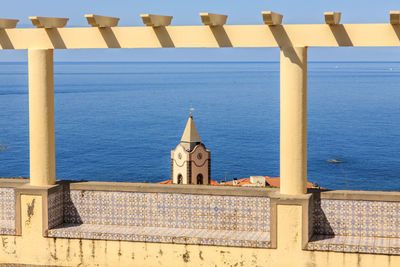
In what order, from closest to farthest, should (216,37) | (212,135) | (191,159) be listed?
(216,37)
(191,159)
(212,135)

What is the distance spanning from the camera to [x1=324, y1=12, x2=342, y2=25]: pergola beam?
8.37 metres

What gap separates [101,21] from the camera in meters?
9.34

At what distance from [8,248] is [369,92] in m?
146

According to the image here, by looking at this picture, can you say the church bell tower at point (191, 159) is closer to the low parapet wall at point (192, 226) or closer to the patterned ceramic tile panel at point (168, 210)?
the patterned ceramic tile panel at point (168, 210)

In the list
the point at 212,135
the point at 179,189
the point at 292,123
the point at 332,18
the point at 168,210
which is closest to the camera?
the point at 332,18

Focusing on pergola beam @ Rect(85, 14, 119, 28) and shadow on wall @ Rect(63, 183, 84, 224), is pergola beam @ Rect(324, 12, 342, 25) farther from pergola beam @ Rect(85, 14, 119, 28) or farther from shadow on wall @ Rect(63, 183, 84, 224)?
shadow on wall @ Rect(63, 183, 84, 224)

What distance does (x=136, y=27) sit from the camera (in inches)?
370

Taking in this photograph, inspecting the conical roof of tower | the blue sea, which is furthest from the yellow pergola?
the blue sea

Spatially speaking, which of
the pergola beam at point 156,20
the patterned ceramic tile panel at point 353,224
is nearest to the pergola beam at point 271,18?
the pergola beam at point 156,20

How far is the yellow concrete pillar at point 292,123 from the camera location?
351 inches

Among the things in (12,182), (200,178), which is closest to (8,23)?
(12,182)

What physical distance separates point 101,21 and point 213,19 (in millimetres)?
1693

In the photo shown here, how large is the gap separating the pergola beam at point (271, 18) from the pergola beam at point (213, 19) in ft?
2.07

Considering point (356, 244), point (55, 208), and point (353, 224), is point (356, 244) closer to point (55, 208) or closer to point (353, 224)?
point (353, 224)
